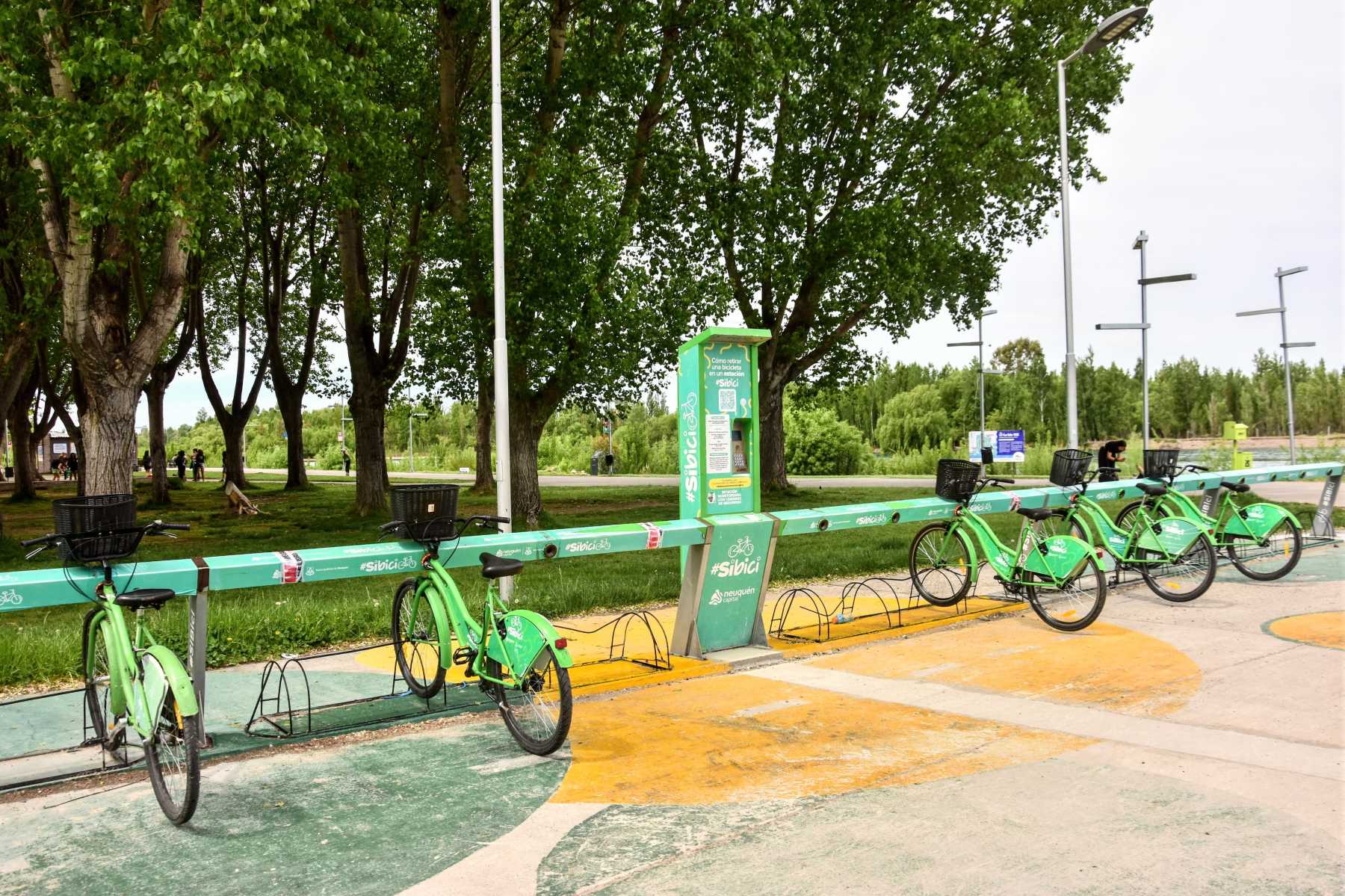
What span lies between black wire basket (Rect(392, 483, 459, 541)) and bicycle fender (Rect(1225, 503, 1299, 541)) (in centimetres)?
809

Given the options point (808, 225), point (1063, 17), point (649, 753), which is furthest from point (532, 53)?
point (649, 753)

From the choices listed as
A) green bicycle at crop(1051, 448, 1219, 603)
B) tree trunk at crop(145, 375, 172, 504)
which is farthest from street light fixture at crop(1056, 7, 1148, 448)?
tree trunk at crop(145, 375, 172, 504)

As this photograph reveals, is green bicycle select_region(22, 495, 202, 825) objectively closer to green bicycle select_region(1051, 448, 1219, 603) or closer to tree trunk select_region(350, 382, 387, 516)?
green bicycle select_region(1051, 448, 1219, 603)

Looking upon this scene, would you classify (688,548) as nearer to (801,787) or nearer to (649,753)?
(649,753)

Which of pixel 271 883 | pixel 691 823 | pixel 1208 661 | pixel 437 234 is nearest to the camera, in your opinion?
pixel 271 883

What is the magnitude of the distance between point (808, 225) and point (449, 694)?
1718cm

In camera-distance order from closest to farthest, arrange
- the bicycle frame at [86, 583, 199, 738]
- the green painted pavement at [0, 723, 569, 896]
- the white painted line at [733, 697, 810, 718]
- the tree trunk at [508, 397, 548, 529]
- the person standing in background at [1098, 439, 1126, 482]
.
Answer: the green painted pavement at [0, 723, 569, 896], the bicycle frame at [86, 583, 199, 738], the white painted line at [733, 697, 810, 718], the person standing in background at [1098, 439, 1126, 482], the tree trunk at [508, 397, 548, 529]

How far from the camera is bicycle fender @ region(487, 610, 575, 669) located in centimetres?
503

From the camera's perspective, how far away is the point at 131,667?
15.0ft

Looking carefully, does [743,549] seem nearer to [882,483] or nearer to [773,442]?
[773,442]

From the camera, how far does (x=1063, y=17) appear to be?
21.2 meters

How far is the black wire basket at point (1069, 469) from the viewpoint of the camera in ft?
30.8

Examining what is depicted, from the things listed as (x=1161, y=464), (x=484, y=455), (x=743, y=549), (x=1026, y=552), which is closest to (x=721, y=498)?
(x=743, y=549)

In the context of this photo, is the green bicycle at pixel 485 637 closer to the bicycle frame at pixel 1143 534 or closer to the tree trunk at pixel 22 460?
the bicycle frame at pixel 1143 534
